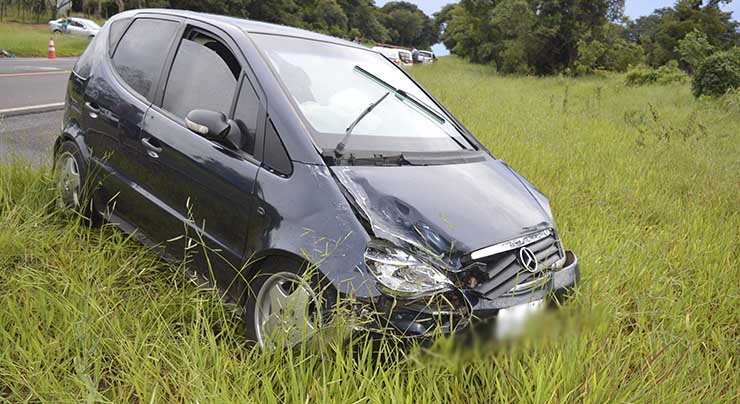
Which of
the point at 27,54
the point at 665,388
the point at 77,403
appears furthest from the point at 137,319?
the point at 27,54

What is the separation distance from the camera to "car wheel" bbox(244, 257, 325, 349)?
6.08ft

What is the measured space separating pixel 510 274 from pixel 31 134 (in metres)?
6.04

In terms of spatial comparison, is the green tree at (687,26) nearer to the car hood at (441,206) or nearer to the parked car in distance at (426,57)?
the parked car in distance at (426,57)

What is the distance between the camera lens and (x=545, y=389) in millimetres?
1637

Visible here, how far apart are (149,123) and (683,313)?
120 inches

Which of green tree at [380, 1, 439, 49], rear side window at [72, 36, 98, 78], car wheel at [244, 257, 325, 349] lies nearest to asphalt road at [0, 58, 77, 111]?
rear side window at [72, 36, 98, 78]

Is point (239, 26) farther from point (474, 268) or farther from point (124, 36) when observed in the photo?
point (474, 268)

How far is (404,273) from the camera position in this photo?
190 centimetres

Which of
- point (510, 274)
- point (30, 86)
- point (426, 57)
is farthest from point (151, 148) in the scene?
point (426, 57)

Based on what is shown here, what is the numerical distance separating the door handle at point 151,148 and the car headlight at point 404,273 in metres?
1.52

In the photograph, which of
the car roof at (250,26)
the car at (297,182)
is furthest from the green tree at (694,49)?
the car roof at (250,26)

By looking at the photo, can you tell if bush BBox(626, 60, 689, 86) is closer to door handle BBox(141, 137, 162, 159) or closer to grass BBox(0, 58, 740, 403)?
grass BBox(0, 58, 740, 403)

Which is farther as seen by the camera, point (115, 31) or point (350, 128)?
point (115, 31)

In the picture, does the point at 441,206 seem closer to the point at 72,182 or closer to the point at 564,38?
the point at 72,182
